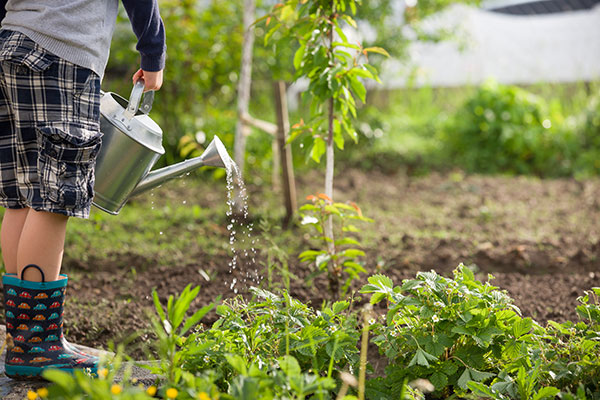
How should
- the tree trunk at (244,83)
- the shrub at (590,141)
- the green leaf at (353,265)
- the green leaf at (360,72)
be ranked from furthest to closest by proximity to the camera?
the shrub at (590,141) < the tree trunk at (244,83) < the green leaf at (353,265) < the green leaf at (360,72)

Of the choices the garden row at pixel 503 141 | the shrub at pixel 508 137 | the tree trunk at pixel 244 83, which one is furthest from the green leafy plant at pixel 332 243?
the shrub at pixel 508 137

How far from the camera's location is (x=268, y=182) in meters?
4.60

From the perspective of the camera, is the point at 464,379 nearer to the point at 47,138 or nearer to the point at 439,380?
the point at 439,380

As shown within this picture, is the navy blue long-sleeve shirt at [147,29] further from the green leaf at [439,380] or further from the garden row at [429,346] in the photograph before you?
the green leaf at [439,380]

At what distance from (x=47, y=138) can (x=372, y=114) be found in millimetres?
4470

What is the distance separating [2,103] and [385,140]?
14.8ft

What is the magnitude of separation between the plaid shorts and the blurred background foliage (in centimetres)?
273

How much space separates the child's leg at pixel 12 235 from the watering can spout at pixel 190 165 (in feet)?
1.02

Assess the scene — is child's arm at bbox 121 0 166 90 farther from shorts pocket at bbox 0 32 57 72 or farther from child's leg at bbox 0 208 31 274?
child's leg at bbox 0 208 31 274

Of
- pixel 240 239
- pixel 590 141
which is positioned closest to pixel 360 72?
pixel 240 239

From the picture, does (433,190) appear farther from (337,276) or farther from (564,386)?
(564,386)

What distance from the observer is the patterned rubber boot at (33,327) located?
1604mm

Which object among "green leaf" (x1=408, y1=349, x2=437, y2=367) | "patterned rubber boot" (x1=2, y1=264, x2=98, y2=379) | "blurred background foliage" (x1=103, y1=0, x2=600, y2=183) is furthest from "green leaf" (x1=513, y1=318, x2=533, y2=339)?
"blurred background foliage" (x1=103, y1=0, x2=600, y2=183)

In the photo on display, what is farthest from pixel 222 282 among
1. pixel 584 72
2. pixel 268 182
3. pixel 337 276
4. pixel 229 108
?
pixel 584 72
